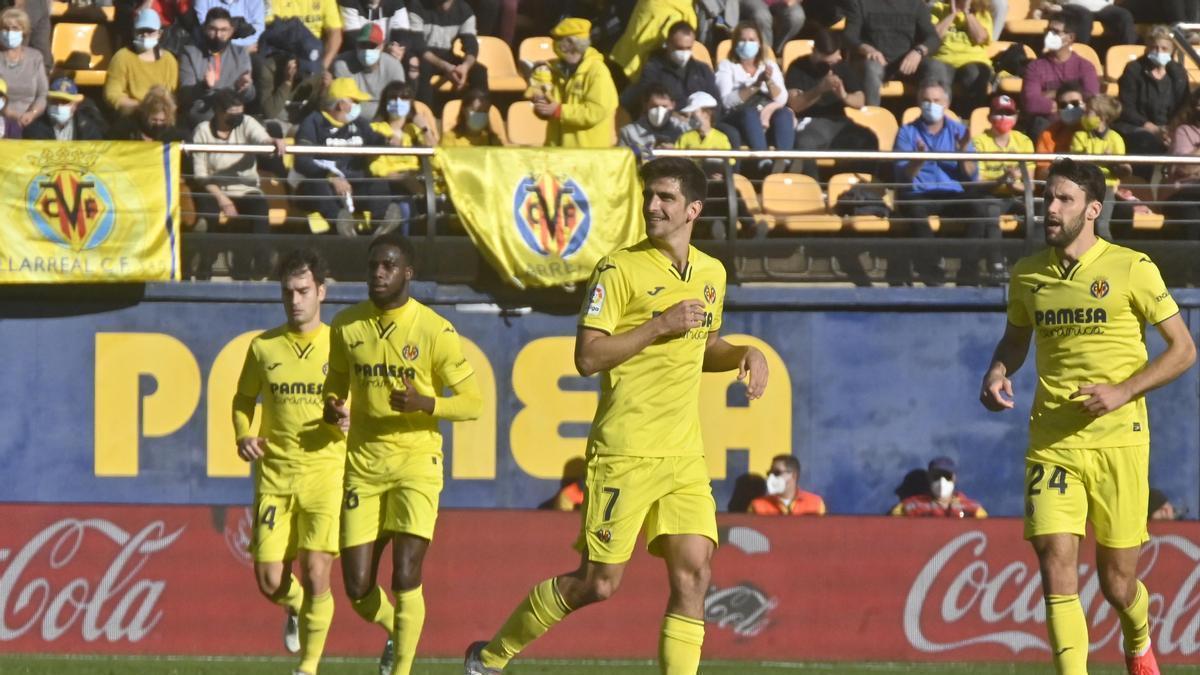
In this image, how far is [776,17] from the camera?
17188 mm

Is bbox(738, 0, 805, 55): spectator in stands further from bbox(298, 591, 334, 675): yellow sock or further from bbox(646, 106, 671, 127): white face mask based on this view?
bbox(298, 591, 334, 675): yellow sock

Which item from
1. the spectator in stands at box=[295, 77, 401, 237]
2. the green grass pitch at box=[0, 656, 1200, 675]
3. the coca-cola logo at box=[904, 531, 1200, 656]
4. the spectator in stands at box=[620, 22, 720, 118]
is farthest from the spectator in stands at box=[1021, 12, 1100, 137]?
the green grass pitch at box=[0, 656, 1200, 675]

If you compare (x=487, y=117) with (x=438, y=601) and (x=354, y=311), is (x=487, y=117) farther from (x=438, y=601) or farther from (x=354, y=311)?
(x=354, y=311)

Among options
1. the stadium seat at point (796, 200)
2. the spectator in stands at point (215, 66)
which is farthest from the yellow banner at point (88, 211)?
the stadium seat at point (796, 200)

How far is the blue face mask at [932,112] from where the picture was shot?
1580 cm

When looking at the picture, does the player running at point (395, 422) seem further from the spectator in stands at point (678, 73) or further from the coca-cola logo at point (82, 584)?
the spectator in stands at point (678, 73)

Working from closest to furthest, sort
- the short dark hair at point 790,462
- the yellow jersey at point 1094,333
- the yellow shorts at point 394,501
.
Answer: the yellow jersey at point 1094,333 < the yellow shorts at point 394,501 < the short dark hair at point 790,462

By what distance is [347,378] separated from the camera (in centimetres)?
973

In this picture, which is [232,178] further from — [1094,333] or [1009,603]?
[1094,333]

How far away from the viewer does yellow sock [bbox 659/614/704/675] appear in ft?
24.6

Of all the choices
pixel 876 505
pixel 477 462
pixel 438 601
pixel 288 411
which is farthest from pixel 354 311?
pixel 876 505

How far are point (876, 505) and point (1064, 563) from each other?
716 centimetres

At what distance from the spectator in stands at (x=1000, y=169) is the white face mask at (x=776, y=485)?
95.5 inches

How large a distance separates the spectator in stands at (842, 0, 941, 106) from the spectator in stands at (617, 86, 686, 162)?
7.69ft
